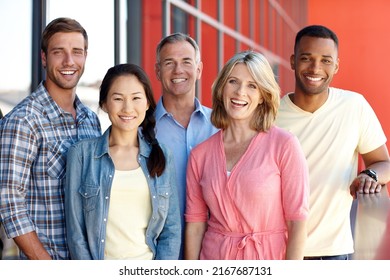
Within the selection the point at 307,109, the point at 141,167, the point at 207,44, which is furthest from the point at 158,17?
the point at 141,167

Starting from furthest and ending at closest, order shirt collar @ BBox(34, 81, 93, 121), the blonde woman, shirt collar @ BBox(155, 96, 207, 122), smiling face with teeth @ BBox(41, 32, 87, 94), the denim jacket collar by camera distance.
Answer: shirt collar @ BBox(155, 96, 207, 122) < smiling face with teeth @ BBox(41, 32, 87, 94) < shirt collar @ BBox(34, 81, 93, 121) < the denim jacket collar < the blonde woman

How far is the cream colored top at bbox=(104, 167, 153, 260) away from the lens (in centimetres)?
219

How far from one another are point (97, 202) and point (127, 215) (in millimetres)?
103

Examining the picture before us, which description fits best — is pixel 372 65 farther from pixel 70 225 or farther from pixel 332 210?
pixel 70 225

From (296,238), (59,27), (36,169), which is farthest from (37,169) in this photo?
(296,238)

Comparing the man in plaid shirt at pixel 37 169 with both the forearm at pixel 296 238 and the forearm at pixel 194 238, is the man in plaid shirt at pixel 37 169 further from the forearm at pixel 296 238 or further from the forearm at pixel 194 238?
the forearm at pixel 296 238

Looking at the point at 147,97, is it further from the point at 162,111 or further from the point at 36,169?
the point at 36,169

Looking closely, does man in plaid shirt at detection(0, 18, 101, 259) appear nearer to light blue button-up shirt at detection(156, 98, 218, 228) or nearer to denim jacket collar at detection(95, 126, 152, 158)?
denim jacket collar at detection(95, 126, 152, 158)

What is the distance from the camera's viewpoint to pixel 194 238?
2.32 m

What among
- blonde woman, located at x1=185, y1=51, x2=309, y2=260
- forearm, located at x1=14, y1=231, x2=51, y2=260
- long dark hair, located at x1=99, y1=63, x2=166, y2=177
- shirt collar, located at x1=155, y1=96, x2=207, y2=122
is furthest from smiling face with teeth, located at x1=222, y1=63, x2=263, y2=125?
forearm, located at x1=14, y1=231, x2=51, y2=260

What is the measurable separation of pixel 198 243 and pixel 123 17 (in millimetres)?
2580

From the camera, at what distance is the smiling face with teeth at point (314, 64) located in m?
2.71

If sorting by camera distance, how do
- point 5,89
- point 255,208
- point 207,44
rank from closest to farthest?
1. point 255,208
2. point 5,89
3. point 207,44
